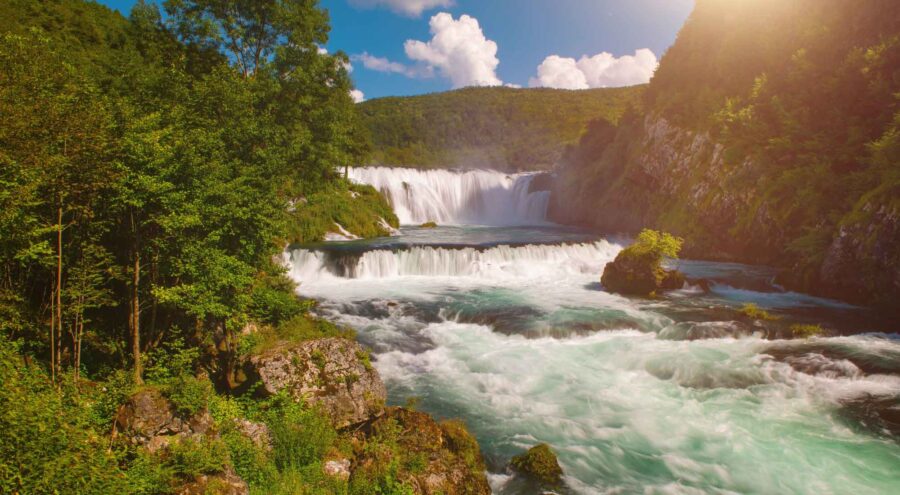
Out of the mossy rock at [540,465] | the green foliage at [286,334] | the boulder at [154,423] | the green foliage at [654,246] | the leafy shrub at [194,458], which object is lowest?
the mossy rock at [540,465]

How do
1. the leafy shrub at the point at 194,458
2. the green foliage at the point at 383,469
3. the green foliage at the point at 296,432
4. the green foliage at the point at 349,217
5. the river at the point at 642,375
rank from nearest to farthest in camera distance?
the leafy shrub at the point at 194,458 < the green foliage at the point at 383,469 < the green foliage at the point at 296,432 < the river at the point at 642,375 < the green foliage at the point at 349,217

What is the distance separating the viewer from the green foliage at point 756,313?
15476 mm

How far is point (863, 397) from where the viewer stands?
10492 mm

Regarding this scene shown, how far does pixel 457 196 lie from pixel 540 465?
45797 millimetres

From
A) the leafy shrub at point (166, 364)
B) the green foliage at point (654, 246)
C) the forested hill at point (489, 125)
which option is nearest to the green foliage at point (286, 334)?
the leafy shrub at point (166, 364)

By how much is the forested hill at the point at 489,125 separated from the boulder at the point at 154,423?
72.4m

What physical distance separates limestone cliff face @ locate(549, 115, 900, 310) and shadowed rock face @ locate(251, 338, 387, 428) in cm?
1888

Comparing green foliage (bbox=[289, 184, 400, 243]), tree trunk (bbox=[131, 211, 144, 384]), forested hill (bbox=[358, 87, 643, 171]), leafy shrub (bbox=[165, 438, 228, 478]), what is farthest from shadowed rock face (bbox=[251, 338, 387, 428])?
forested hill (bbox=[358, 87, 643, 171])

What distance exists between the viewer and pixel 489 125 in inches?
4097

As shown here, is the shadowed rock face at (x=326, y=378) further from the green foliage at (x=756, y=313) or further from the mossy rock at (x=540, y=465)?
the green foliage at (x=756, y=313)

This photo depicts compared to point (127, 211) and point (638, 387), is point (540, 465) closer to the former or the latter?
point (638, 387)

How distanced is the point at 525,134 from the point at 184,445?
96.0 metres

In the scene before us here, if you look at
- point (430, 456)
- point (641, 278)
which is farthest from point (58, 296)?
point (641, 278)

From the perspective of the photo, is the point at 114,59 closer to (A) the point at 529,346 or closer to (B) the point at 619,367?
(A) the point at 529,346
